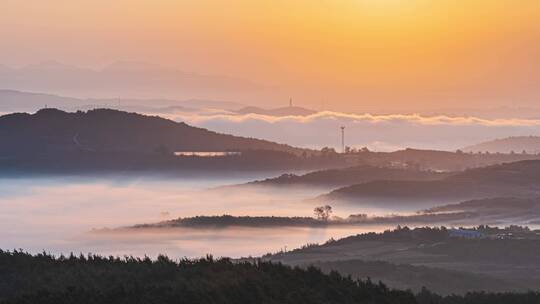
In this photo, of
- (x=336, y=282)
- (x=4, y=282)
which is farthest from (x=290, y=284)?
(x=4, y=282)

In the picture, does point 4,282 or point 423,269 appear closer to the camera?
point 4,282

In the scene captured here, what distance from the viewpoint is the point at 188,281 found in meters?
46.6

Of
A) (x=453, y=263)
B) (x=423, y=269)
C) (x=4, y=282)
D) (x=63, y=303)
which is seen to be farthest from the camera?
(x=453, y=263)

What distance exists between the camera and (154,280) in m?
48.3

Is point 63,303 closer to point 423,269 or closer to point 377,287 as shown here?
point 377,287

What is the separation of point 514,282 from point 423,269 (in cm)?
987

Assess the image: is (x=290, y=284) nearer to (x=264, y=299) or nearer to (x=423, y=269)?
(x=264, y=299)

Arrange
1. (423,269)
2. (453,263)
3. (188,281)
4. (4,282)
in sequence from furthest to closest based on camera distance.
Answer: (453,263)
(423,269)
(4,282)
(188,281)

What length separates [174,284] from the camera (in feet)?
151

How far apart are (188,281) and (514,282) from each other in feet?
361

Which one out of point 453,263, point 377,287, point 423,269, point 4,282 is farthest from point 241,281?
point 453,263

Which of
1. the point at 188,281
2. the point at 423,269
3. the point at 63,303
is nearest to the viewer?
the point at 63,303

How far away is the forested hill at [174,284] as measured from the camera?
44469 mm

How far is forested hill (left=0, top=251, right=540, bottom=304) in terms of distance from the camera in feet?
146
